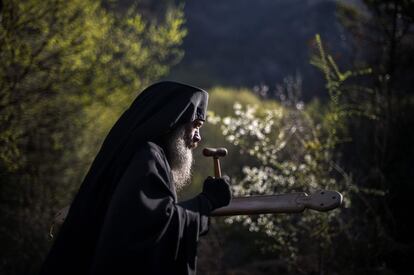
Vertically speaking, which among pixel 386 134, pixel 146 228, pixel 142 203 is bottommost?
pixel 146 228

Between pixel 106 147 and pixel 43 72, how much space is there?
4.75m

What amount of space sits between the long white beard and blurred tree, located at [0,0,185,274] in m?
3.76

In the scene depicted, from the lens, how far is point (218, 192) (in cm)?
293

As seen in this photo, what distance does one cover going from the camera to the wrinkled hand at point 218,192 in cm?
291

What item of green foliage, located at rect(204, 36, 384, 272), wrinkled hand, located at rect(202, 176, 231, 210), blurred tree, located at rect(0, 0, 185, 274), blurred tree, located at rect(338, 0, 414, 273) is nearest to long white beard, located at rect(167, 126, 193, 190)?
wrinkled hand, located at rect(202, 176, 231, 210)

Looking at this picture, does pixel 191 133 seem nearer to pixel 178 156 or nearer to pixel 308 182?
pixel 178 156

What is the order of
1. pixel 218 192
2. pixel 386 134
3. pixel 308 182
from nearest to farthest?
1. pixel 218 192
2. pixel 308 182
3. pixel 386 134

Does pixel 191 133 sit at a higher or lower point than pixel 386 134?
lower

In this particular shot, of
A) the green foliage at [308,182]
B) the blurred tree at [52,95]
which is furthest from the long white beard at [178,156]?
the blurred tree at [52,95]

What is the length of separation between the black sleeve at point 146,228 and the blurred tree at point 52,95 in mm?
4135

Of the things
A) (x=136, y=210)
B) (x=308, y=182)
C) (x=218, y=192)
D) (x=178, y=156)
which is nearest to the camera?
(x=136, y=210)

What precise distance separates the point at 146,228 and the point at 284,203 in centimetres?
74

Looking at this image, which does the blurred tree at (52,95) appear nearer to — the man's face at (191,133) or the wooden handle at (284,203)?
the man's face at (191,133)

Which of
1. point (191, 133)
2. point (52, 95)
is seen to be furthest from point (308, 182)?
point (191, 133)
